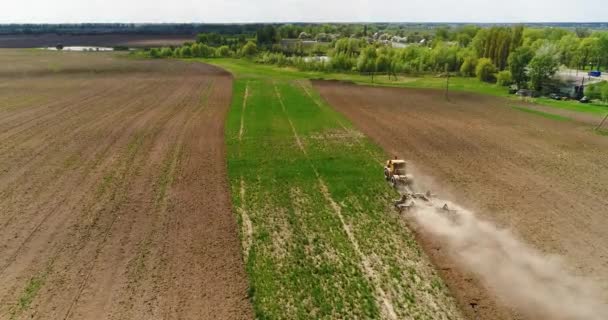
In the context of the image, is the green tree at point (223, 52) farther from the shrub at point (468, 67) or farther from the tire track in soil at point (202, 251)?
the tire track in soil at point (202, 251)

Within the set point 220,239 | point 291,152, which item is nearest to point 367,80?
point 291,152

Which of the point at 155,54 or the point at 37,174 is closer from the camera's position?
the point at 37,174

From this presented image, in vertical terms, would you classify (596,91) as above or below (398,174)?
above

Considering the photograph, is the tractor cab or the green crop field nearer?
the green crop field

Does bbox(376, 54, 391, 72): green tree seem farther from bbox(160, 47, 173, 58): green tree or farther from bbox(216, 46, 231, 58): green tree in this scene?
bbox(160, 47, 173, 58): green tree

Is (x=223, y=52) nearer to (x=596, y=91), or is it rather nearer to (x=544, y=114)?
(x=596, y=91)

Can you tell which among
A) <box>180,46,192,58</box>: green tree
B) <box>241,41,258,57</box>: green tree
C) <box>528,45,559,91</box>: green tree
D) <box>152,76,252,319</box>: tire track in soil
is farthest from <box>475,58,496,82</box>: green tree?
<box>180,46,192,58</box>: green tree

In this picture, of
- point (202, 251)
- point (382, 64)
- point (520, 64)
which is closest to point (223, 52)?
point (382, 64)
